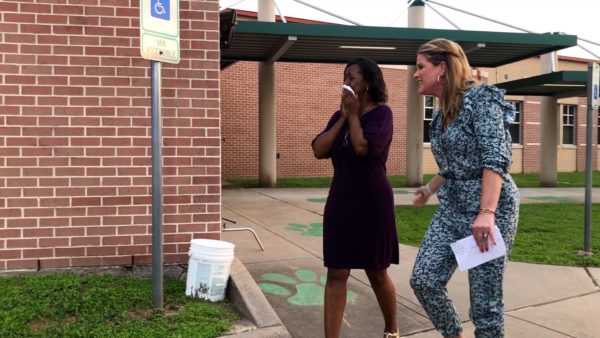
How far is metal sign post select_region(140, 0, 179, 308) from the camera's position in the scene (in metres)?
3.43

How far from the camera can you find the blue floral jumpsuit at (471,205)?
251 cm

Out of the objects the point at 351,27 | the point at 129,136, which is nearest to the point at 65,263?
the point at 129,136

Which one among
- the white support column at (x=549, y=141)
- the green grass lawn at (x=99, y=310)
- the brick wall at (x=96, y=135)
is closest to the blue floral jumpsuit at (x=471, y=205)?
the green grass lawn at (x=99, y=310)

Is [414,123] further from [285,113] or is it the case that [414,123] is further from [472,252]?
[472,252]

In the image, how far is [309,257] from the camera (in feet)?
18.9

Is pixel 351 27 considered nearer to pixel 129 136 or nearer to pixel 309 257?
pixel 309 257

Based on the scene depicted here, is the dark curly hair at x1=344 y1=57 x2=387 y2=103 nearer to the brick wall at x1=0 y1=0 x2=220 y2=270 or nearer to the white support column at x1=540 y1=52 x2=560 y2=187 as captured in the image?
the brick wall at x1=0 y1=0 x2=220 y2=270

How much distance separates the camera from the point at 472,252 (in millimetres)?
2523

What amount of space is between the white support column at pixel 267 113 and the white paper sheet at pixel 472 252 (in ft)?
40.4

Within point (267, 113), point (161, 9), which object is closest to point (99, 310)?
point (161, 9)

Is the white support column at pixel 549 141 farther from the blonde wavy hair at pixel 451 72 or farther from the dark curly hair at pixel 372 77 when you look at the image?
the blonde wavy hair at pixel 451 72

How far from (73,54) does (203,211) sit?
64.9 inches

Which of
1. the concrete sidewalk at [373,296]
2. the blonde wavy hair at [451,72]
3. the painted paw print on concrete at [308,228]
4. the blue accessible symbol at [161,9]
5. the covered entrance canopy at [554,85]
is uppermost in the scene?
the covered entrance canopy at [554,85]

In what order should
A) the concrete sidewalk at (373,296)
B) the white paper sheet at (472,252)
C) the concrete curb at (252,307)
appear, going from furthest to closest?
the concrete sidewalk at (373,296)
the concrete curb at (252,307)
the white paper sheet at (472,252)
